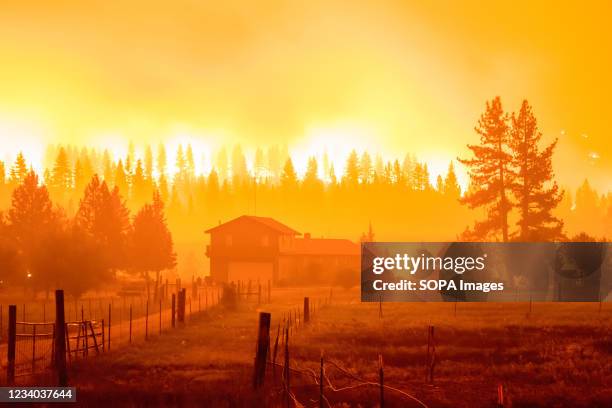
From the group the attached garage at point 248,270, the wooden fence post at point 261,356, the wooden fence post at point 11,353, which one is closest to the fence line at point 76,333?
the wooden fence post at point 11,353

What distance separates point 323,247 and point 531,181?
33569 millimetres

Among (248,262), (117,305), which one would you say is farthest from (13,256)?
(248,262)

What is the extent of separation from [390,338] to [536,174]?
3784cm

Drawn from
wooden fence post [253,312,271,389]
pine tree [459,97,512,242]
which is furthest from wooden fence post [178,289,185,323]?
pine tree [459,97,512,242]

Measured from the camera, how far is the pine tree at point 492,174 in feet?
198

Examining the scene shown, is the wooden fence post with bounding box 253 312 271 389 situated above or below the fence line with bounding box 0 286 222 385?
above

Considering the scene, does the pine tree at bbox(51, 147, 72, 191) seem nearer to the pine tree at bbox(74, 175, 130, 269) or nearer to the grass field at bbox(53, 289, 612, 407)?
the pine tree at bbox(74, 175, 130, 269)

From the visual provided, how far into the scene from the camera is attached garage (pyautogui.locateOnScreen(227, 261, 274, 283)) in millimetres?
76125

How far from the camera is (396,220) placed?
18838 cm

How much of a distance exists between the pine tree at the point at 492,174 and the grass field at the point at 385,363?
24.3m

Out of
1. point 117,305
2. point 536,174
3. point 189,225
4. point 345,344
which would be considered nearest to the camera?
point 345,344

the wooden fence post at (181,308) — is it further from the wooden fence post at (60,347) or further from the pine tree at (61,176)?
the pine tree at (61,176)

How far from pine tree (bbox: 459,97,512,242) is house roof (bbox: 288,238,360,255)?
24.7 metres

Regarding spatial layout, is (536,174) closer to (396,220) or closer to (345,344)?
(345,344)
